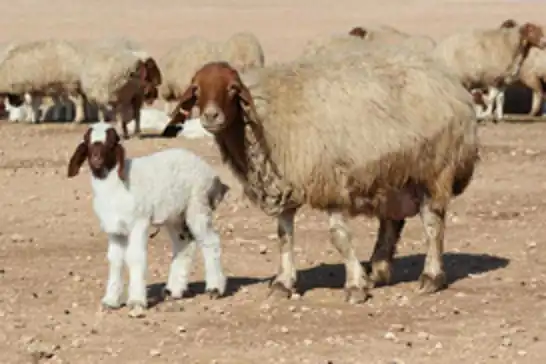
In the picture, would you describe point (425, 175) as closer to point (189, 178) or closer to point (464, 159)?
point (464, 159)

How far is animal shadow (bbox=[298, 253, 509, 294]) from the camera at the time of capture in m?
12.3

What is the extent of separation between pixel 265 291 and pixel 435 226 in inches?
60.4

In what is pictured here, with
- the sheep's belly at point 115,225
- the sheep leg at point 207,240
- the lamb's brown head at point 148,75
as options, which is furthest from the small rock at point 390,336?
the lamb's brown head at point 148,75

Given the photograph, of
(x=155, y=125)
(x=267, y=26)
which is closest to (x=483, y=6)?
(x=267, y=26)

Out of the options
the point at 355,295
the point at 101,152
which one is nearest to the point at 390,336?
the point at 355,295

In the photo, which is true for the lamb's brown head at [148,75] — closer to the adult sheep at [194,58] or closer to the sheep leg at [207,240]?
the adult sheep at [194,58]

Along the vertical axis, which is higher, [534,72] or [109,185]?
[109,185]

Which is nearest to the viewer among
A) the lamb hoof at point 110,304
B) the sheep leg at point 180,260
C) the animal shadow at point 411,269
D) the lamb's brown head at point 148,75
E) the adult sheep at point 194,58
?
the lamb hoof at point 110,304

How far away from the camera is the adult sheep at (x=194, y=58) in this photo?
30922mm

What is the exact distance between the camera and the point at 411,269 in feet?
42.8

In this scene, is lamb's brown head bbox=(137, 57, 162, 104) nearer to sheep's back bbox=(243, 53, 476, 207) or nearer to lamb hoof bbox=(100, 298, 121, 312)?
sheep's back bbox=(243, 53, 476, 207)

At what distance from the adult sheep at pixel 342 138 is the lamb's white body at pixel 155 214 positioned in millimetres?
377

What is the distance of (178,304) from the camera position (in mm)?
11227

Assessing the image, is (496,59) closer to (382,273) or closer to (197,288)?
(382,273)
